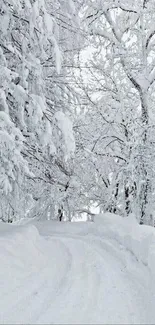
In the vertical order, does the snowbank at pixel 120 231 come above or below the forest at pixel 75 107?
below

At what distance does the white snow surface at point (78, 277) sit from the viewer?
446 centimetres

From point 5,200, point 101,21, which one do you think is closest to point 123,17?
point 101,21

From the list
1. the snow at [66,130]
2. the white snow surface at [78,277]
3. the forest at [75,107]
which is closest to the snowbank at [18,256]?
A: the white snow surface at [78,277]

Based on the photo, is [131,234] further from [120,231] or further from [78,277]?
[78,277]

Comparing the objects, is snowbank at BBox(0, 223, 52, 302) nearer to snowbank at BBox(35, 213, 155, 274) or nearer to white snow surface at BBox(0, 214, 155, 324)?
white snow surface at BBox(0, 214, 155, 324)

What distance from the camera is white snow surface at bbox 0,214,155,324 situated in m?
4.46

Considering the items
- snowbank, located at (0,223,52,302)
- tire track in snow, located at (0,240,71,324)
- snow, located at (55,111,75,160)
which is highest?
snow, located at (55,111,75,160)

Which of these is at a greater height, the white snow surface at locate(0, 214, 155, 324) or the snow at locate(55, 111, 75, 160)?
the snow at locate(55, 111, 75, 160)

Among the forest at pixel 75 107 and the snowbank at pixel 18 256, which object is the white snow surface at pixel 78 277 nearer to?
the snowbank at pixel 18 256

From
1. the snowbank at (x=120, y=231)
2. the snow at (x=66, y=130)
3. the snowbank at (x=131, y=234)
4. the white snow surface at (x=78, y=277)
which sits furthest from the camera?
the snow at (x=66, y=130)

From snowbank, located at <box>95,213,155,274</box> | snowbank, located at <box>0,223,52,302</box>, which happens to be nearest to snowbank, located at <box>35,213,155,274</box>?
snowbank, located at <box>95,213,155,274</box>

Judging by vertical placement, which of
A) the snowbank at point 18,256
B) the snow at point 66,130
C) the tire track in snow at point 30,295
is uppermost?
the snow at point 66,130

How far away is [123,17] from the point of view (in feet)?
46.7

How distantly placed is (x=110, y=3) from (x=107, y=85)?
275cm
